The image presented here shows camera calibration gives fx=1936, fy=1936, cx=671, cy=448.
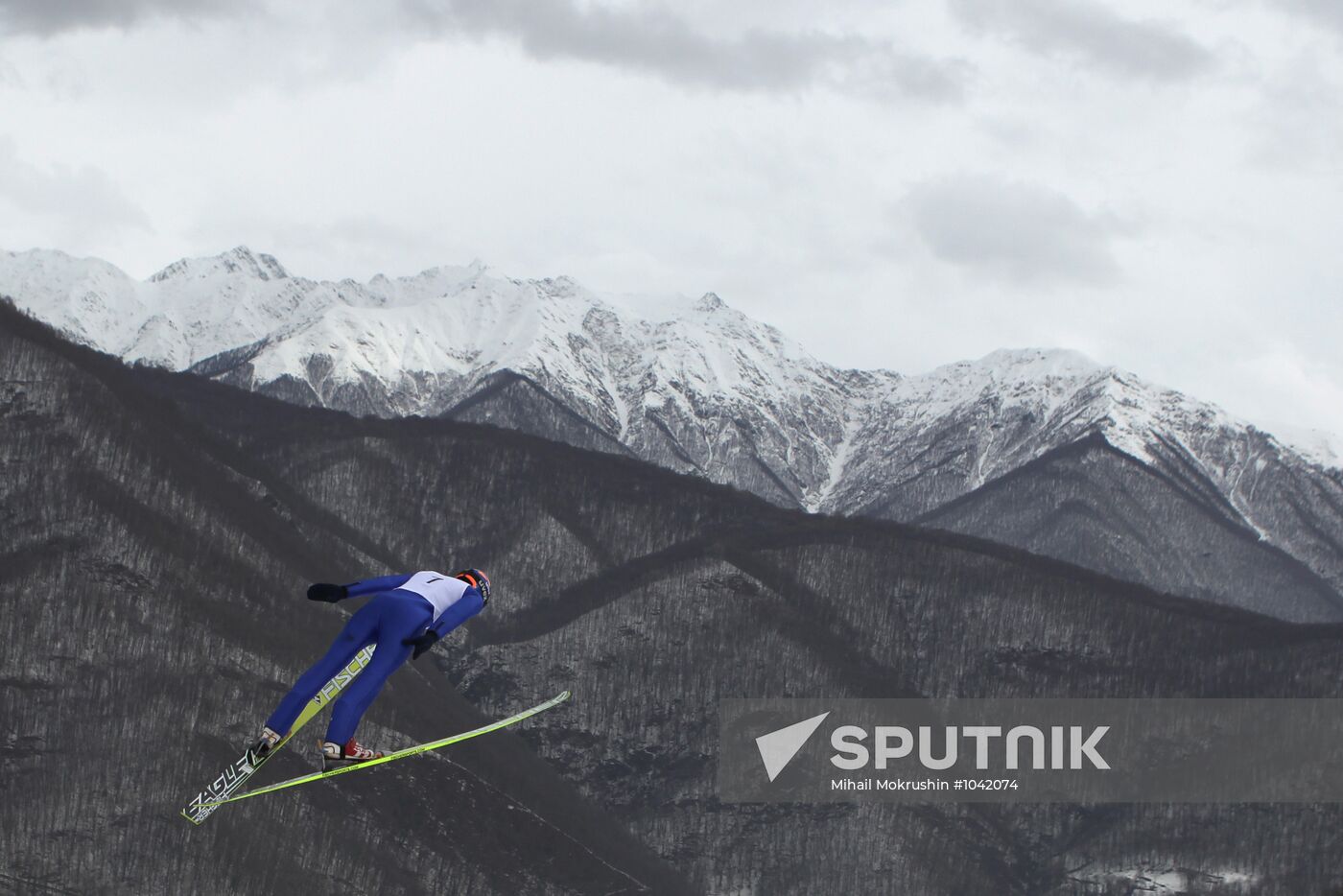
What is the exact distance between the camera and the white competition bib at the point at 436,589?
47125 millimetres

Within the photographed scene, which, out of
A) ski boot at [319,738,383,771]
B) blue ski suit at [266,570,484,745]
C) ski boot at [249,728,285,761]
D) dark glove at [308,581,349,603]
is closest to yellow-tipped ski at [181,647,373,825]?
ski boot at [249,728,285,761]

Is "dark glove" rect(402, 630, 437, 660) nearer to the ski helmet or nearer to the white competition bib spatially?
the white competition bib

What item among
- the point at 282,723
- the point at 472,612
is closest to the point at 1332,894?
the point at 472,612

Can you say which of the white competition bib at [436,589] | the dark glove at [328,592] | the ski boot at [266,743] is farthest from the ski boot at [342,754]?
the dark glove at [328,592]

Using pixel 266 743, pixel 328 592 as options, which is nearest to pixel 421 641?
pixel 328 592

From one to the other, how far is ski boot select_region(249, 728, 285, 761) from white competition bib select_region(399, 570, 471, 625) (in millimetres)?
4514

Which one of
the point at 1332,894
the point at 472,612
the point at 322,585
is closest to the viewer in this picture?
the point at 322,585

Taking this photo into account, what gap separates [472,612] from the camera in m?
48.5

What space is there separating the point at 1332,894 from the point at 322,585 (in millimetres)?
45699

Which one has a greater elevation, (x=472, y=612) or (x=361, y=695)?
(x=472, y=612)

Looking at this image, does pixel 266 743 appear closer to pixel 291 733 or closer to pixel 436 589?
pixel 291 733

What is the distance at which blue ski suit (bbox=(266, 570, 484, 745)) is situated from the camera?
147 ft

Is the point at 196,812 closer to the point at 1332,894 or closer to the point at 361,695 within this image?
the point at 361,695

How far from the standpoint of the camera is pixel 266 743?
4631cm
